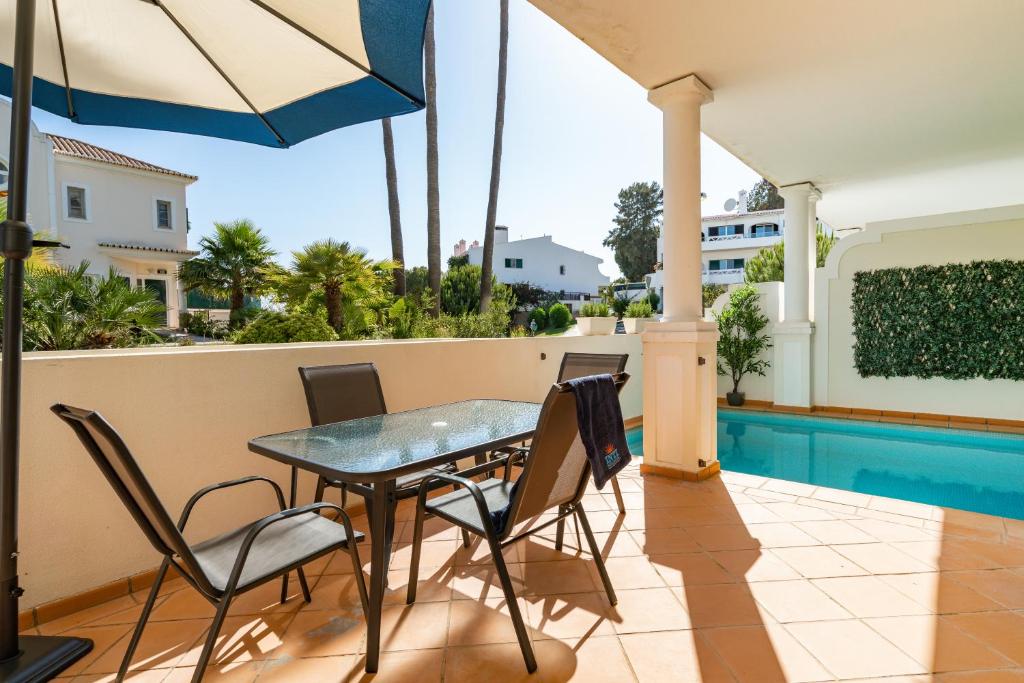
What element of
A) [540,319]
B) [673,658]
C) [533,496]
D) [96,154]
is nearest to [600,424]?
[533,496]

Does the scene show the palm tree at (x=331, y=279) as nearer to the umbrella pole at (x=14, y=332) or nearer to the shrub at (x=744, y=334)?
the umbrella pole at (x=14, y=332)

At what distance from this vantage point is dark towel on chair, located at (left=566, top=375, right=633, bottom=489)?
1.94 metres

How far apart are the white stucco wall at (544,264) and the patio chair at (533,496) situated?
2708 centimetres

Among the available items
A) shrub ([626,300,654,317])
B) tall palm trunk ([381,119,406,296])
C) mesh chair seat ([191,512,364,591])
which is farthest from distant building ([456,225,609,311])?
mesh chair seat ([191,512,364,591])

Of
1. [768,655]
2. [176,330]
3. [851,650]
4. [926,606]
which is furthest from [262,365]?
[176,330]

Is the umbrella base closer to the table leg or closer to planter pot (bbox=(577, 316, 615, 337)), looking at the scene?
the table leg

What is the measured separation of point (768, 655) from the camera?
1.87 m

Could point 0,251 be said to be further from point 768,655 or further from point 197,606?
point 768,655

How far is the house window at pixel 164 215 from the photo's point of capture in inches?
650

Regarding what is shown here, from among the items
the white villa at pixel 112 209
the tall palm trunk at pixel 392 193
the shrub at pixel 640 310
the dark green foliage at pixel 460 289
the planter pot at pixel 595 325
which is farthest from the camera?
the dark green foliage at pixel 460 289

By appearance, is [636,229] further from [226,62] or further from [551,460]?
[551,460]

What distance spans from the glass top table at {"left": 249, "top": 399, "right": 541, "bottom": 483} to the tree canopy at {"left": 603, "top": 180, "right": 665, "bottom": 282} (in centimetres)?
3066

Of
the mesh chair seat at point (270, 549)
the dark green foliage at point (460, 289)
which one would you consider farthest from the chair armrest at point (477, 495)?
the dark green foliage at point (460, 289)

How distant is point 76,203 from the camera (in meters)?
14.9
